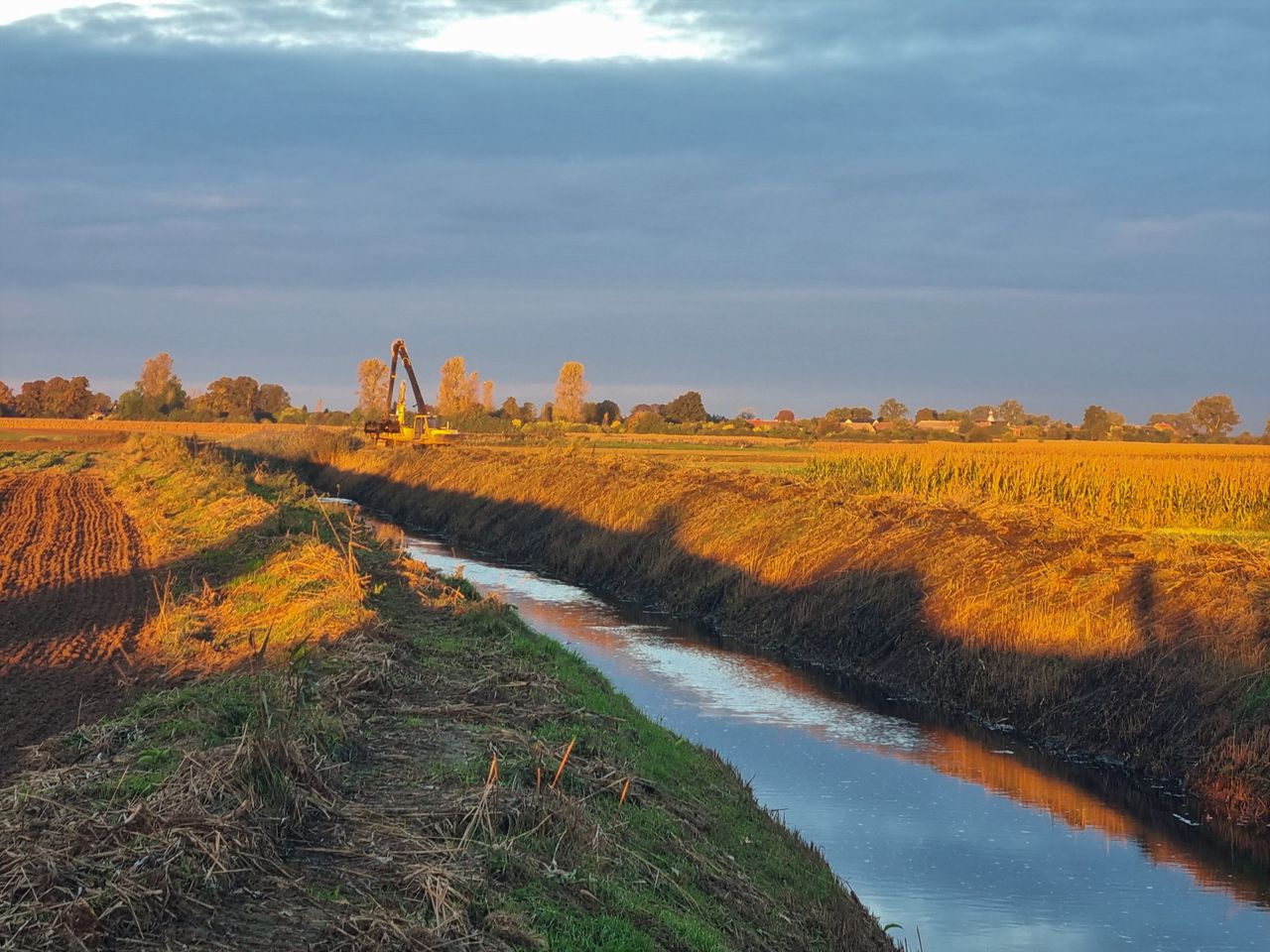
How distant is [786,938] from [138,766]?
4.44m

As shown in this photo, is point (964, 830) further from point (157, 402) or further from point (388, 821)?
point (157, 402)

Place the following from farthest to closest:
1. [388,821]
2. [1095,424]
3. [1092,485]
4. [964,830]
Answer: [1095,424] < [1092,485] < [964,830] < [388,821]

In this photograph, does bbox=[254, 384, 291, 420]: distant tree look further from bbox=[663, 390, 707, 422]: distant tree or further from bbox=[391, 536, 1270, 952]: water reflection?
bbox=[391, 536, 1270, 952]: water reflection

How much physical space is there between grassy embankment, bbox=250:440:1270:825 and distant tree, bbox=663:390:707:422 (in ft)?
298

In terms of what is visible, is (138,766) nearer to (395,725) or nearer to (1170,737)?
(395,725)

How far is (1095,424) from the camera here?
10544cm

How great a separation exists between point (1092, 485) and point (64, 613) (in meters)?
26.6

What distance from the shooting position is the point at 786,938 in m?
8.52

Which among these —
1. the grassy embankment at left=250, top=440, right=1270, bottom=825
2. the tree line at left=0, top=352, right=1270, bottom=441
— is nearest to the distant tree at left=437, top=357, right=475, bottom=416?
the tree line at left=0, top=352, right=1270, bottom=441

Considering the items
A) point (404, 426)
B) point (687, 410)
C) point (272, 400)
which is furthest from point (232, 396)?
point (404, 426)

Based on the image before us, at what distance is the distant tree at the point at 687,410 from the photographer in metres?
132

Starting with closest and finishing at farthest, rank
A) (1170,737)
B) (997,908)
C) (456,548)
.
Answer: (997,908)
(1170,737)
(456,548)

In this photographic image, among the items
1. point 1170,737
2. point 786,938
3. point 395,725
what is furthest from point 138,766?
point 1170,737

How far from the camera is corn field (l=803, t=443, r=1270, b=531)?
31609 millimetres
